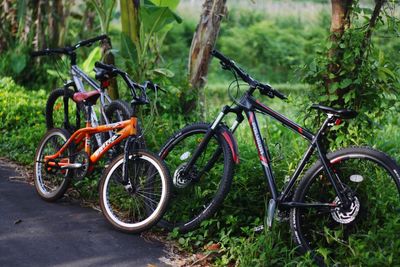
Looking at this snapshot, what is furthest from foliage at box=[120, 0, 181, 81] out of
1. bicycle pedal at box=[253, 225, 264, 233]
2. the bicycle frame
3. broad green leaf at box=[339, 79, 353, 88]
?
bicycle pedal at box=[253, 225, 264, 233]

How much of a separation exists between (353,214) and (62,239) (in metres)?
2.06

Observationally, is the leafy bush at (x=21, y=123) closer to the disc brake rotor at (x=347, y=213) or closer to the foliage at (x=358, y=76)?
the foliage at (x=358, y=76)

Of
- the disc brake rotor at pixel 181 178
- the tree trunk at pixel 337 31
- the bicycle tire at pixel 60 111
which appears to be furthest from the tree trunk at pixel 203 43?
the tree trunk at pixel 337 31

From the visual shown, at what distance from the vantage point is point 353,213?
384 centimetres

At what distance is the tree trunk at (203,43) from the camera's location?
724cm

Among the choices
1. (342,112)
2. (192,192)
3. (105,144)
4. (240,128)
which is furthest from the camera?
(240,128)

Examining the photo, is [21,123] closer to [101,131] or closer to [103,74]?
[103,74]

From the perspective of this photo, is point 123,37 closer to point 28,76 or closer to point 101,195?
point 101,195

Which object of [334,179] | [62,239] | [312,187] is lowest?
[62,239]

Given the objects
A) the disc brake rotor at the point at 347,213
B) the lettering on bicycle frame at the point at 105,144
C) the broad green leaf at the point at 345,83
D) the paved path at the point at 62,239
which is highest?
the broad green leaf at the point at 345,83

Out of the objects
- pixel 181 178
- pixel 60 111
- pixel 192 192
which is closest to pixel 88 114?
pixel 181 178

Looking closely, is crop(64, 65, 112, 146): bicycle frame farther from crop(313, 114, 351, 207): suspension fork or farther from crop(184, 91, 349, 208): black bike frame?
crop(313, 114, 351, 207): suspension fork

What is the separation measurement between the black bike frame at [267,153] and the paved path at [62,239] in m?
0.77

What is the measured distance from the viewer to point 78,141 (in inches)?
200
